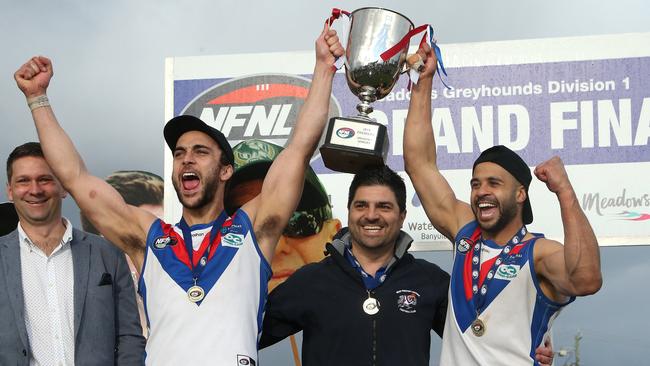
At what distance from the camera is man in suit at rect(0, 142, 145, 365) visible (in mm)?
4500

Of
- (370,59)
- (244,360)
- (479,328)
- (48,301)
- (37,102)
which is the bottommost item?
(244,360)

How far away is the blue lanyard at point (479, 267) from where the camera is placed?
4.46 m

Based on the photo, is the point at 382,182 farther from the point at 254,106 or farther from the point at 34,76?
the point at 254,106

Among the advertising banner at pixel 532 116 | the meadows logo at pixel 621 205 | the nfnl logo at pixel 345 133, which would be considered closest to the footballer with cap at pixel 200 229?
the nfnl logo at pixel 345 133

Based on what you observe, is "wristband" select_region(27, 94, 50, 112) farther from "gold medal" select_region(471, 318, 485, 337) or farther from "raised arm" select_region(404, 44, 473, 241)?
"gold medal" select_region(471, 318, 485, 337)

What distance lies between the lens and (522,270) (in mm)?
4434

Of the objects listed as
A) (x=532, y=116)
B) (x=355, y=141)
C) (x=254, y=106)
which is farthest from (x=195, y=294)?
(x=532, y=116)

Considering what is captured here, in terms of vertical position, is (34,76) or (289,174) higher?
(34,76)

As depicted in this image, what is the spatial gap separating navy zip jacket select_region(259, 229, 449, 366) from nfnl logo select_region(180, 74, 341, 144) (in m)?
3.02

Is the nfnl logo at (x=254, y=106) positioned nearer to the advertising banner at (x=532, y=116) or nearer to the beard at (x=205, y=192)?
the advertising banner at (x=532, y=116)

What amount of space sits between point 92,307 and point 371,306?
143cm

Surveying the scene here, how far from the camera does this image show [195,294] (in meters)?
4.34

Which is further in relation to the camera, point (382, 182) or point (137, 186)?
point (137, 186)

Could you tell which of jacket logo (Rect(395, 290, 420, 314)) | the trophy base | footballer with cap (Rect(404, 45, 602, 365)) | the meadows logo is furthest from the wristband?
the meadows logo
